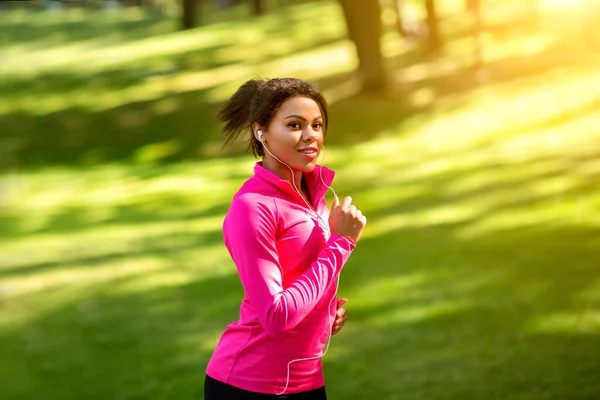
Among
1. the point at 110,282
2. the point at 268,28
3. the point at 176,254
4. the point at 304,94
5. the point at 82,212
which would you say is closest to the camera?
the point at 304,94

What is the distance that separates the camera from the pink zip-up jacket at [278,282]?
284 cm

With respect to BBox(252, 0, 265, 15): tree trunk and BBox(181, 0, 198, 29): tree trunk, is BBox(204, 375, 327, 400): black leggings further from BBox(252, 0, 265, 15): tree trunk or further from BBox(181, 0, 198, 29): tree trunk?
BBox(252, 0, 265, 15): tree trunk

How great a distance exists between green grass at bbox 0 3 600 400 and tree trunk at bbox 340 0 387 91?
34 cm

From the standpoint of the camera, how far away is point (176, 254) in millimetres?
11266

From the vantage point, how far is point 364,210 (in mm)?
12328

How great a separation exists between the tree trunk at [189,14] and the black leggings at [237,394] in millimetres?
25712

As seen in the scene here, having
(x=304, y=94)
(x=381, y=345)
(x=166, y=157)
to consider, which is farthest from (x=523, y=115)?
(x=304, y=94)

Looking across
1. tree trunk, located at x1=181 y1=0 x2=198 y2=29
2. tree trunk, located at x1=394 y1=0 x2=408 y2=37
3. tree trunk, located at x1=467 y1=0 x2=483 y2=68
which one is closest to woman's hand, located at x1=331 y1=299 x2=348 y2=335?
tree trunk, located at x1=467 y1=0 x2=483 y2=68

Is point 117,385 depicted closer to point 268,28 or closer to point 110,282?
point 110,282

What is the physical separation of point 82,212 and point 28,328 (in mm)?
4870

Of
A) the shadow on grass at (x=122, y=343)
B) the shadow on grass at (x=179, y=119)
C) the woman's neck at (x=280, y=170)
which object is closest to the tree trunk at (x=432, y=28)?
the shadow on grass at (x=179, y=119)

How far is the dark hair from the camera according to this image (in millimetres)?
3000

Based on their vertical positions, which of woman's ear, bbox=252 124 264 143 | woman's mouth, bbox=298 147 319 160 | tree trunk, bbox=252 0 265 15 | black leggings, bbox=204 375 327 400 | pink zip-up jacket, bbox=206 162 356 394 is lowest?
tree trunk, bbox=252 0 265 15

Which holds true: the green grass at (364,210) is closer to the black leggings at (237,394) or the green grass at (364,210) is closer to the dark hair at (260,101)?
the black leggings at (237,394)
